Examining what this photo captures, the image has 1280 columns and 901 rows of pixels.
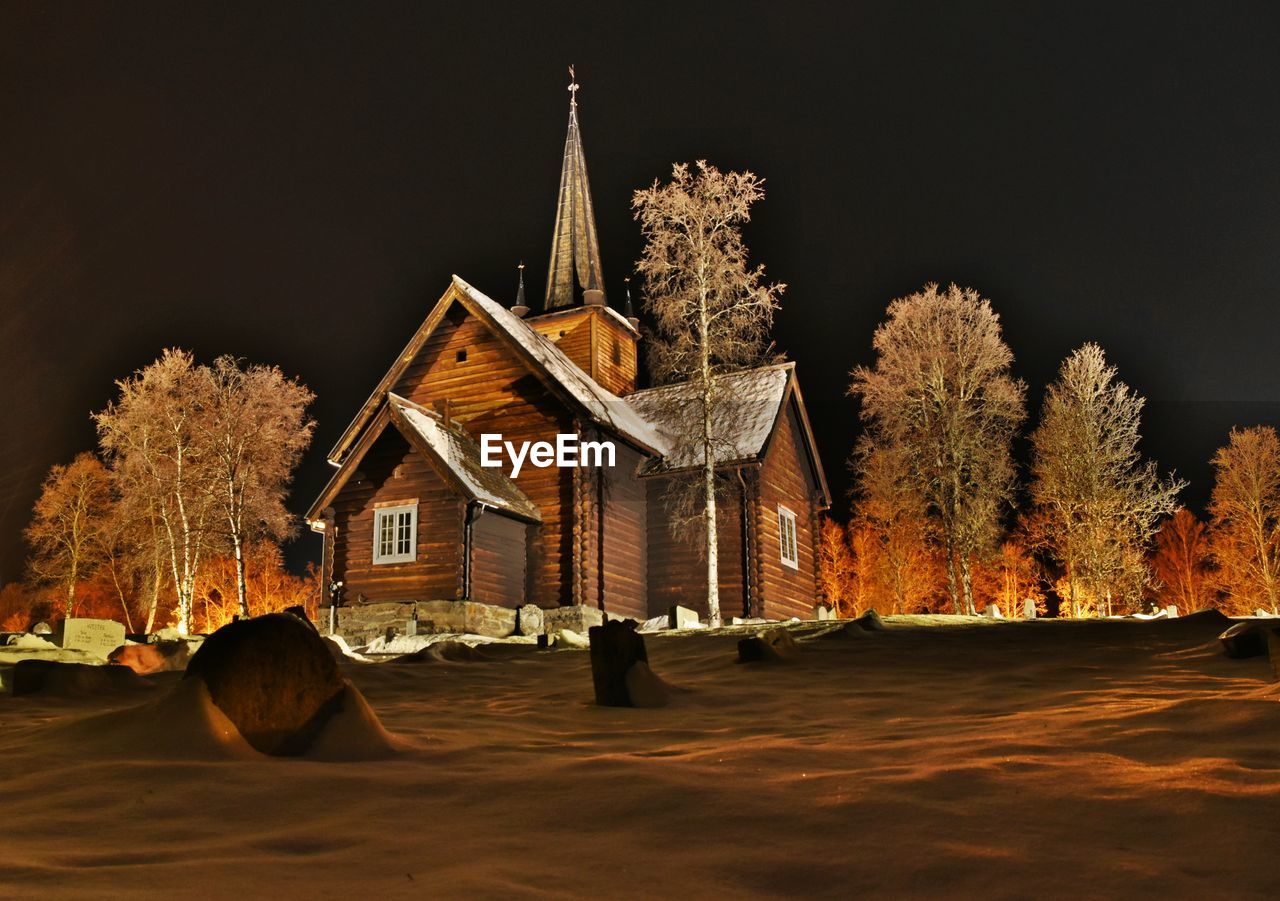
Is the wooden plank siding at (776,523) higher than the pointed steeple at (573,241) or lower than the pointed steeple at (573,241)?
lower

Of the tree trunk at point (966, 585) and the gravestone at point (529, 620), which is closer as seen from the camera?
the gravestone at point (529, 620)

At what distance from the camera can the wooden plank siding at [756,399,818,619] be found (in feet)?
98.4

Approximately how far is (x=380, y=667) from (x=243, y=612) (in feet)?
70.2

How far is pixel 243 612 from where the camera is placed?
34.7 meters

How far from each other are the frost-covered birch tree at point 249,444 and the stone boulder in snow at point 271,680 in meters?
30.9

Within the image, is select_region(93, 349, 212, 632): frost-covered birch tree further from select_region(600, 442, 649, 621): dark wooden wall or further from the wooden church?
select_region(600, 442, 649, 621): dark wooden wall

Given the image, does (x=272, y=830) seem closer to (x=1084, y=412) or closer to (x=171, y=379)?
(x=1084, y=412)

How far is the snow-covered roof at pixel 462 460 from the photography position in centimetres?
2548

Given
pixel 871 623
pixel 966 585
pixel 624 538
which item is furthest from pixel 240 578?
pixel 871 623

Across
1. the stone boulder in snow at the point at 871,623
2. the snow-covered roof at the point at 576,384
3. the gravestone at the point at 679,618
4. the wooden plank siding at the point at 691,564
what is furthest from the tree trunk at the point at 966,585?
the stone boulder in snow at the point at 871,623

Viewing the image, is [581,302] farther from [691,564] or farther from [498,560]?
[498,560]

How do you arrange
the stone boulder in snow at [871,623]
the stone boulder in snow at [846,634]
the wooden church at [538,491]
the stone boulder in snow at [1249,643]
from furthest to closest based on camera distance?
1. the wooden church at [538,491]
2. the stone boulder in snow at [871,623]
3. the stone boulder in snow at [846,634]
4. the stone boulder in snow at [1249,643]

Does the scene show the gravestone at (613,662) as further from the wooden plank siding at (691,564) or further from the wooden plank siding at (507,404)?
the wooden plank siding at (691,564)

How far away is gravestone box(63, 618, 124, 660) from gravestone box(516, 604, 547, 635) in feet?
30.7
